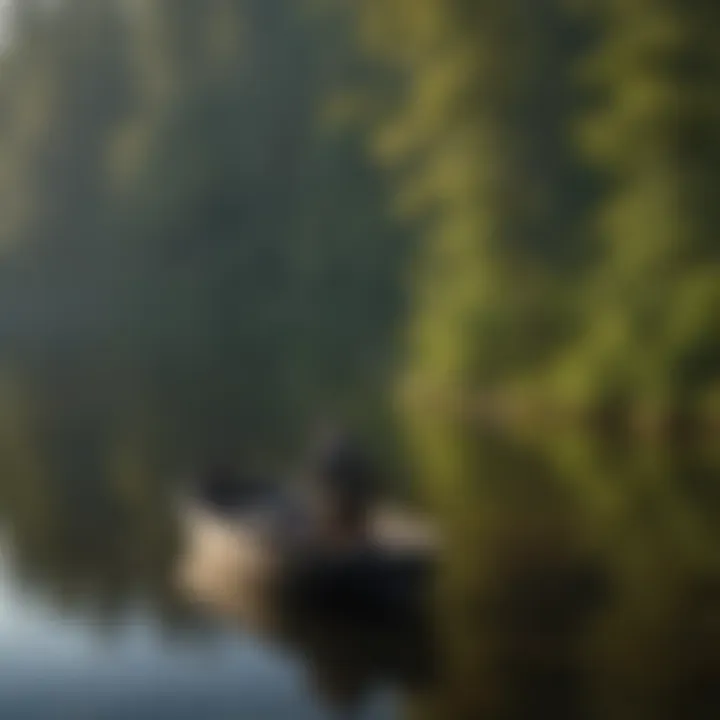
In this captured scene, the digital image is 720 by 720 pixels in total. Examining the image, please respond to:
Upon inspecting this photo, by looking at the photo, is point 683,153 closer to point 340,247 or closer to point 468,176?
point 468,176

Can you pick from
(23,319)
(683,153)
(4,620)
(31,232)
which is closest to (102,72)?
(31,232)

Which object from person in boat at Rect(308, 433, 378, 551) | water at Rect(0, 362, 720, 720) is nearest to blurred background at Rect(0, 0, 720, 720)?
water at Rect(0, 362, 720, 720)

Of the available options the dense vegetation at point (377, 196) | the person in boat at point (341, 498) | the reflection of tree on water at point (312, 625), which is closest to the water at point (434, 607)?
the reflection of tree on water at point (312, 625)

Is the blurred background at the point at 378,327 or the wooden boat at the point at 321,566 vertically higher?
the blurred background at the point at 378,327

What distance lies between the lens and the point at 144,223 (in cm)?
1176

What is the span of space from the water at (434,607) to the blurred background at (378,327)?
1 centimetres

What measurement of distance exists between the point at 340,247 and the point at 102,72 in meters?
4.60

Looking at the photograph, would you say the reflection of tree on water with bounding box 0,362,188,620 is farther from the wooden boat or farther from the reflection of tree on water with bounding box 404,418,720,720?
the reflection of tree on water with bounding box 404,418,720,720

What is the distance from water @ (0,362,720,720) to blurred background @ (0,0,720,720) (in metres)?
0.01

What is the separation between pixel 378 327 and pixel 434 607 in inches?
195

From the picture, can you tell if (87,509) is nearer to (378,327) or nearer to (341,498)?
(341,498)

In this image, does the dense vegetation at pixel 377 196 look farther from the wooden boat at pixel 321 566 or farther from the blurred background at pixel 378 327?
the wooden boat at pixel 321 566

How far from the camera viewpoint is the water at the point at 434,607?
2.64 m

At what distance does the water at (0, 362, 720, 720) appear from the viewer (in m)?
2.64
